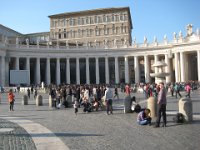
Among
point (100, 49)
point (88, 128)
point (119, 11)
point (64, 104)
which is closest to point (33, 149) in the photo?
point (88, 128)

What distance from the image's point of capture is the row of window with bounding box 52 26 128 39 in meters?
104

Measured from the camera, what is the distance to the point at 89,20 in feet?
354

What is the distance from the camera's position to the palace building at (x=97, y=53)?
2990 inches

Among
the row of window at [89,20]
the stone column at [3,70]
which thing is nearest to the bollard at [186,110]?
the stone column at [3,70]

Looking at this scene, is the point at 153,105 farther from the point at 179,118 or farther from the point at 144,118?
the point at 179,118

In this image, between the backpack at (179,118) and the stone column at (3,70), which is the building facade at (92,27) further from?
the backpack at (179,118)

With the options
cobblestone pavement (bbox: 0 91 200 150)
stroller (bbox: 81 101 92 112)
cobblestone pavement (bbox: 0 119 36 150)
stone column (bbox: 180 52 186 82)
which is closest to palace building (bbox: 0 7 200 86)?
stone column (bbox: 180 52 186 82)

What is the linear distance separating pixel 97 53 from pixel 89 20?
26.9 m

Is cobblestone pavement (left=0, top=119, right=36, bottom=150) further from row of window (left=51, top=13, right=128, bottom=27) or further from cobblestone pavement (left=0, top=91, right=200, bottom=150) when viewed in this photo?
row of window (left=51, top=13, right=128, bottom=27)

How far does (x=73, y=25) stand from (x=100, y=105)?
85.9 metres

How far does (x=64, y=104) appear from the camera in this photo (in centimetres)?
2803

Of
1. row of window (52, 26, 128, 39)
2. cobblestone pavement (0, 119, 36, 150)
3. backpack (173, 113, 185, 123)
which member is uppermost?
row of window (52, 26, 128, 39)

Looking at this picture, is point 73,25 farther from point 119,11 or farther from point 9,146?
point 9,146

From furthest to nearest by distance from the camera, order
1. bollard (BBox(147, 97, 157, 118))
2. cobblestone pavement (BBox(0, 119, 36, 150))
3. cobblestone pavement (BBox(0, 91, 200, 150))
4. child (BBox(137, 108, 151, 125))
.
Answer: bollard (BBox(147, 97, 157, 118))
child (BBox(137, 108, 151, 125))
cobblestone pavement (BBox(0, 119, 36, 150))
cobblestone pavement (BBox(0, 91, 200, 150))
